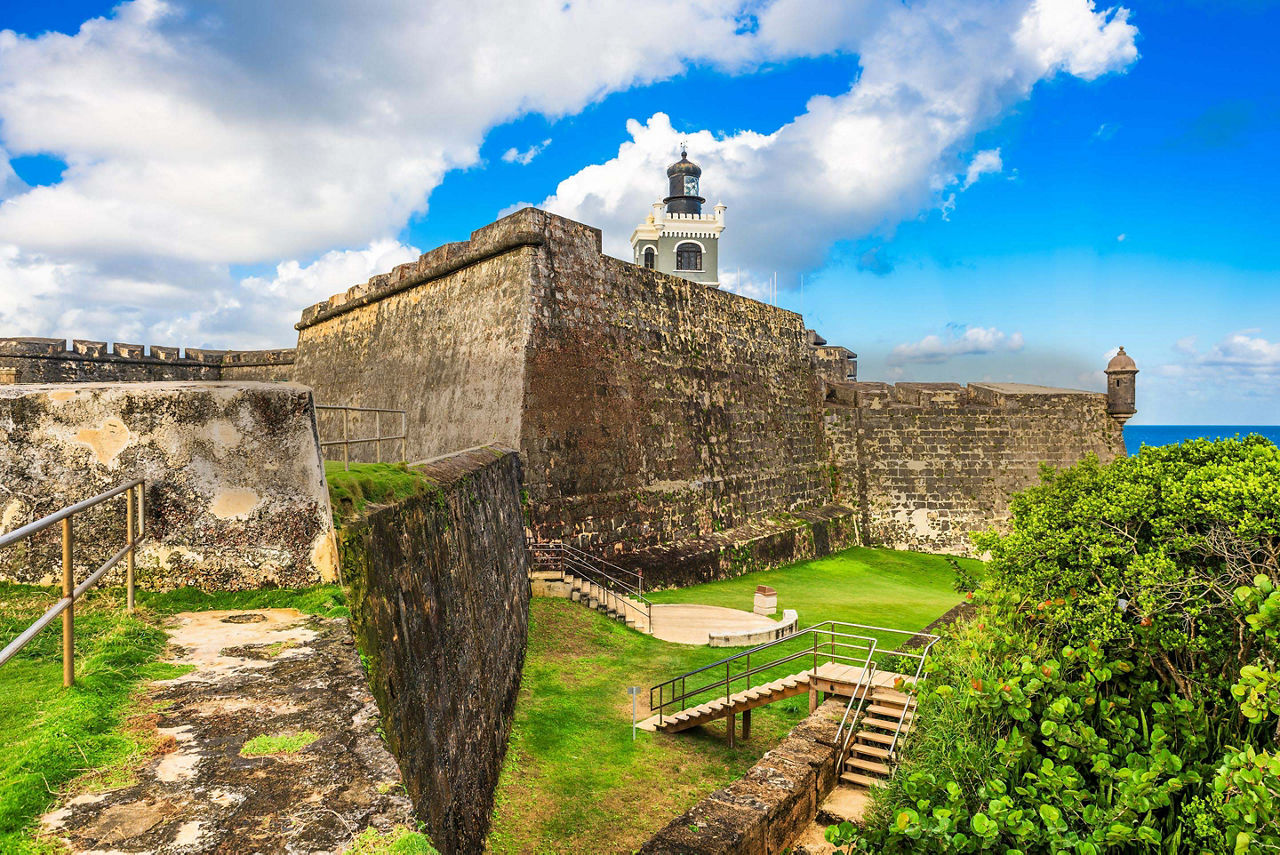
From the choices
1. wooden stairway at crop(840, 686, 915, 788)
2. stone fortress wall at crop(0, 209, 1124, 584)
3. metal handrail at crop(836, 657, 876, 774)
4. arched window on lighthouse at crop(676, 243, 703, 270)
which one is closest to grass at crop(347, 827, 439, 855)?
wooden stairway at crop(840, 686, 915, 788)

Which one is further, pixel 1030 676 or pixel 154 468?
pixel 1030 676

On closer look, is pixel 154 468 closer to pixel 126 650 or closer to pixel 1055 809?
pixel 126 650

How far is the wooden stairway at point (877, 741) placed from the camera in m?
6.81

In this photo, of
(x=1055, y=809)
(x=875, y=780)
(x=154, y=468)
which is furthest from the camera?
(x=875, y=780)

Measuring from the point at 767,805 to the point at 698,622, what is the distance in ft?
19.1

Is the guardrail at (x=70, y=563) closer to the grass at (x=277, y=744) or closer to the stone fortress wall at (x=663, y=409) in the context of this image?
the grass at (x=277, y=744)

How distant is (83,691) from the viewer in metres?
2.30

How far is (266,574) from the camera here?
11.3ft

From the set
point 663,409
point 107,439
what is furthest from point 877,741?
point 663,409

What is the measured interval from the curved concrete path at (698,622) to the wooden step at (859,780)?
3919 millimetres

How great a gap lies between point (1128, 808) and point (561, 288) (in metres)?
10.4

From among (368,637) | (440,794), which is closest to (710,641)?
(440,794)

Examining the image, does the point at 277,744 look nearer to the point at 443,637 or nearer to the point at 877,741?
the point at 443,637

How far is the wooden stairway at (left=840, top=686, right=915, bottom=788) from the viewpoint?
22.4ft
